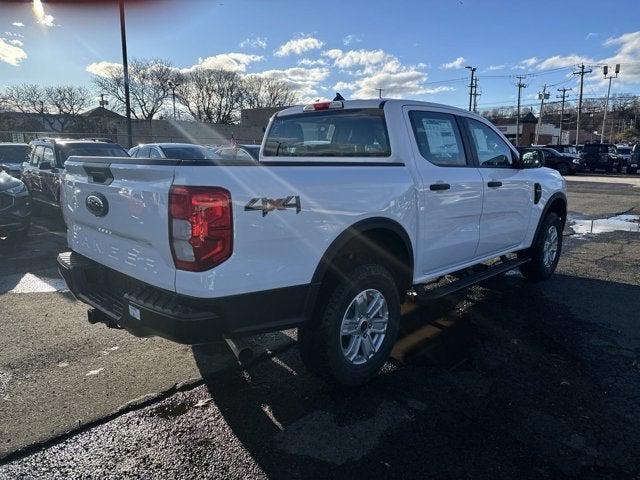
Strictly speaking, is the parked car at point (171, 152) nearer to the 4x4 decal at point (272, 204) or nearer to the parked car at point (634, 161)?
the 4x4 decal at point (272, 204)

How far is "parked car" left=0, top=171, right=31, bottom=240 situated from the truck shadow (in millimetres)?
5797

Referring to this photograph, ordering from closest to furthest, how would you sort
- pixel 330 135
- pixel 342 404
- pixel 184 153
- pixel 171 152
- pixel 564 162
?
pixel 342 404 < pixel 330 135 < pixel 171 152 < pixel 184 153 < pixel 564 162

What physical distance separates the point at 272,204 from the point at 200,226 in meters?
0.42

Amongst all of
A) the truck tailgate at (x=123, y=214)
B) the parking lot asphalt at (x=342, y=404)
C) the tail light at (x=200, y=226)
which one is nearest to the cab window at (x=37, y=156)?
the parking lot asphalt at (x=342, y=404)

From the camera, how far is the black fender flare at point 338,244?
115 inches

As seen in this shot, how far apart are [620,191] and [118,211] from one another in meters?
20.6

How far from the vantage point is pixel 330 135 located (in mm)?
4219

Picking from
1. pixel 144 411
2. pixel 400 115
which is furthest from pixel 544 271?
pixel 144 411

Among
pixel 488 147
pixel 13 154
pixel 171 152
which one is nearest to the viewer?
pixel 488 147

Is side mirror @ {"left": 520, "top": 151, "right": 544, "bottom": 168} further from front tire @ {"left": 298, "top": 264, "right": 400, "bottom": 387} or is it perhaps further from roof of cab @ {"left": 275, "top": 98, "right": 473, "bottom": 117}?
front tire @ {"left": 298, "top": 264, "right": 400, "bottom": 387}

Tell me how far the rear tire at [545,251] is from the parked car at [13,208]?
309 inches

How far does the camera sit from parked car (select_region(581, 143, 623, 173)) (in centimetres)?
3108

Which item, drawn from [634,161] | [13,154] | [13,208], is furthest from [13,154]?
[634,161]

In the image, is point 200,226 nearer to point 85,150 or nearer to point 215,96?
point 85,150
